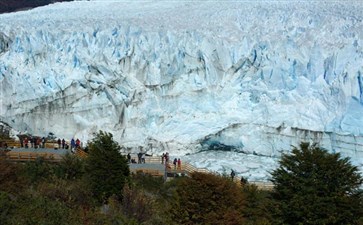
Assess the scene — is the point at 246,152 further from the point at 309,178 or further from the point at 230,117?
the point at 309,178

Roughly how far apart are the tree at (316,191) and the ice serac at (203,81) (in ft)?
28.5

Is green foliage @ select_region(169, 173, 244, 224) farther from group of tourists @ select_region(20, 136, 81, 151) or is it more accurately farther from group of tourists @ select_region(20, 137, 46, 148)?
group of tourists @ select_region(20, 137, 46, 148)

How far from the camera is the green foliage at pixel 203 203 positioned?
41.7ft

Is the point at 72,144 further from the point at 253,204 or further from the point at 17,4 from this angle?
the point at 17,4

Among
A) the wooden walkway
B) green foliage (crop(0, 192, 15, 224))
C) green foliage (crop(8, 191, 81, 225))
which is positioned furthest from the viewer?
the wooden walkway

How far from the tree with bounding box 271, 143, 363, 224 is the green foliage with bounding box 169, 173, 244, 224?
0.98 meters

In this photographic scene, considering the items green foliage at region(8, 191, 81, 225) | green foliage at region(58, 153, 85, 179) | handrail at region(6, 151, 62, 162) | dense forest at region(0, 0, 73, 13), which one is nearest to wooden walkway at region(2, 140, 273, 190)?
handrail at region(6, 151, 62, 162)

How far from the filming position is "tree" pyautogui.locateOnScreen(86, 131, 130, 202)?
16562 mm

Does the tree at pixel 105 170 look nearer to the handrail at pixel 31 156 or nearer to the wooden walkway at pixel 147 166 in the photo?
the wooden walkway at pixel 147 166

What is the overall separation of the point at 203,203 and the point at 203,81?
37.3 feet

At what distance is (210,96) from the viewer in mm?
23594

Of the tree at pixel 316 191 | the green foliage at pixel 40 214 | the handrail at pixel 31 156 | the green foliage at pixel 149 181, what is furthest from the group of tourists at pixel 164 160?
the green foliage at pixel 40 214

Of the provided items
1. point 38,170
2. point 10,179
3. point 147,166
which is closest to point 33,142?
point 38,170

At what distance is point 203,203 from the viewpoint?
1294cm
